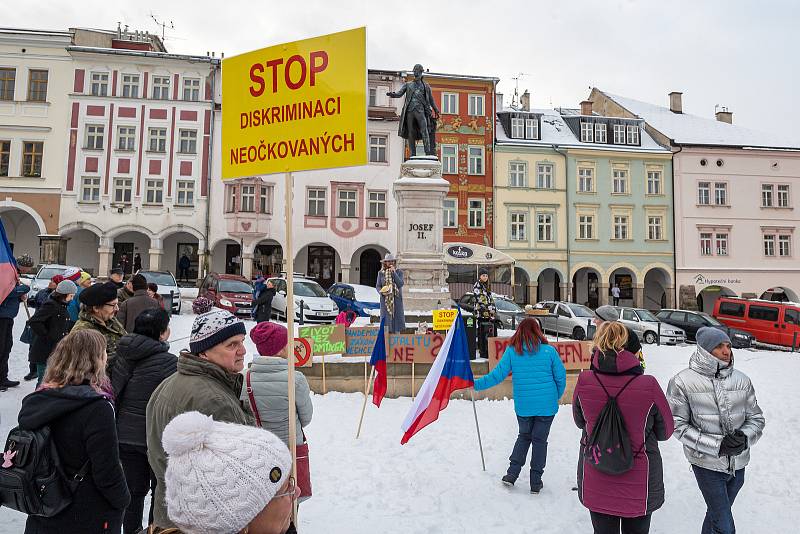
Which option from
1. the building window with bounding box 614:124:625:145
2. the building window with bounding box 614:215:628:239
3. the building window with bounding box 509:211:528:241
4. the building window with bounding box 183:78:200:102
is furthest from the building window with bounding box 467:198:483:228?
the building window with bounding box 183:78:200:102

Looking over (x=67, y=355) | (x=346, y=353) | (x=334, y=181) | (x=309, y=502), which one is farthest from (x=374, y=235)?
(x=67, y=355)

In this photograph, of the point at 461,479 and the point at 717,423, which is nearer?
the point at 717,423

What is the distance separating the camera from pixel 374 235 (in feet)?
98.5

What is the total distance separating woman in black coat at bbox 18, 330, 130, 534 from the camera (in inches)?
98.0

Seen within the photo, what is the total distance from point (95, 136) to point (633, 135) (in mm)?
32374

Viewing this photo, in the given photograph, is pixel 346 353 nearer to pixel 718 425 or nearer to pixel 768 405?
pixel 718 425

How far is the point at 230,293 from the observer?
1842cm

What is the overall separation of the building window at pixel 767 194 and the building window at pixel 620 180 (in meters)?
8.80

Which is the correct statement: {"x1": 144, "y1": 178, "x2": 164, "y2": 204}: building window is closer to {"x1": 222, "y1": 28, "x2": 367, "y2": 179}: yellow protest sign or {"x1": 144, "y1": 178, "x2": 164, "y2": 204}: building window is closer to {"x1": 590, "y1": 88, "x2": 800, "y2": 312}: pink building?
{"x1": 222, "y1": 28, "x2": 367, "y2": 179}: yellow protest sign

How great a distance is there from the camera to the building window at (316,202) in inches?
1168

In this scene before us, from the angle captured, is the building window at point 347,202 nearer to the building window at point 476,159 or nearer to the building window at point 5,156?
the building window at point 476,159

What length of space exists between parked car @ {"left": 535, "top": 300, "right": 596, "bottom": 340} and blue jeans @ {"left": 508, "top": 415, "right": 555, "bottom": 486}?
13.5 metres

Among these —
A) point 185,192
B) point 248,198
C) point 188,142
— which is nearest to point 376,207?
point 248,198

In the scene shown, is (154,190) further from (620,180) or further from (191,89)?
(620,180)
